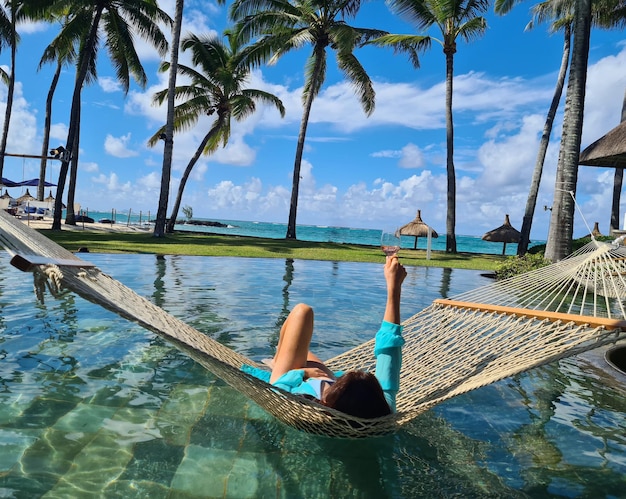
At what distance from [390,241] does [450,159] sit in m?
13.3

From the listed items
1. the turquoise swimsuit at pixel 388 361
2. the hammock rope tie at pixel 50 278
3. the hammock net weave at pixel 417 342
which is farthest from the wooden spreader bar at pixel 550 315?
the hammock rope tie at pixel 50 278

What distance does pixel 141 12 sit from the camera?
46.1ft

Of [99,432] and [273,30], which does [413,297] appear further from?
[273,30]

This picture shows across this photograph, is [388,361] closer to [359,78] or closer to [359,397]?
[359,397]

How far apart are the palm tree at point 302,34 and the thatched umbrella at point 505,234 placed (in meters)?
6.31

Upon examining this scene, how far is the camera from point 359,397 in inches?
73.7

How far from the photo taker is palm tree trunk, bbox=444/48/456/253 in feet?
46.9

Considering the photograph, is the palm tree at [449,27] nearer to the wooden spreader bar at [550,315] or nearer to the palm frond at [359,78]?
the palm frond at [359,78]

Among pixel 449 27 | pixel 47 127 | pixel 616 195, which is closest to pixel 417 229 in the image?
pixel 616 195

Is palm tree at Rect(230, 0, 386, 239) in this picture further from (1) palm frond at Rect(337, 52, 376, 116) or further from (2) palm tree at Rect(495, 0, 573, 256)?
(2) palm tree at Rect(495, 0, 573, 256)

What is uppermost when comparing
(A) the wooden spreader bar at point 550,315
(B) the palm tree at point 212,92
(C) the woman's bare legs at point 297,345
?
(B) the palm tree at point 212,92

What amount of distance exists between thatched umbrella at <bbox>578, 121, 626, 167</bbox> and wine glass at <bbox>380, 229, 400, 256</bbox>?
7.67 metres

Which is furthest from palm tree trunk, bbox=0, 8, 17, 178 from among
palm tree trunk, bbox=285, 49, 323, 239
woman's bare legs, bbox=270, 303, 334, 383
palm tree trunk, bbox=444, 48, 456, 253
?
woman's bare legs, bbox=270, 303, 334, 383

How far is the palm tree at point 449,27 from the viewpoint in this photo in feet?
46.4
